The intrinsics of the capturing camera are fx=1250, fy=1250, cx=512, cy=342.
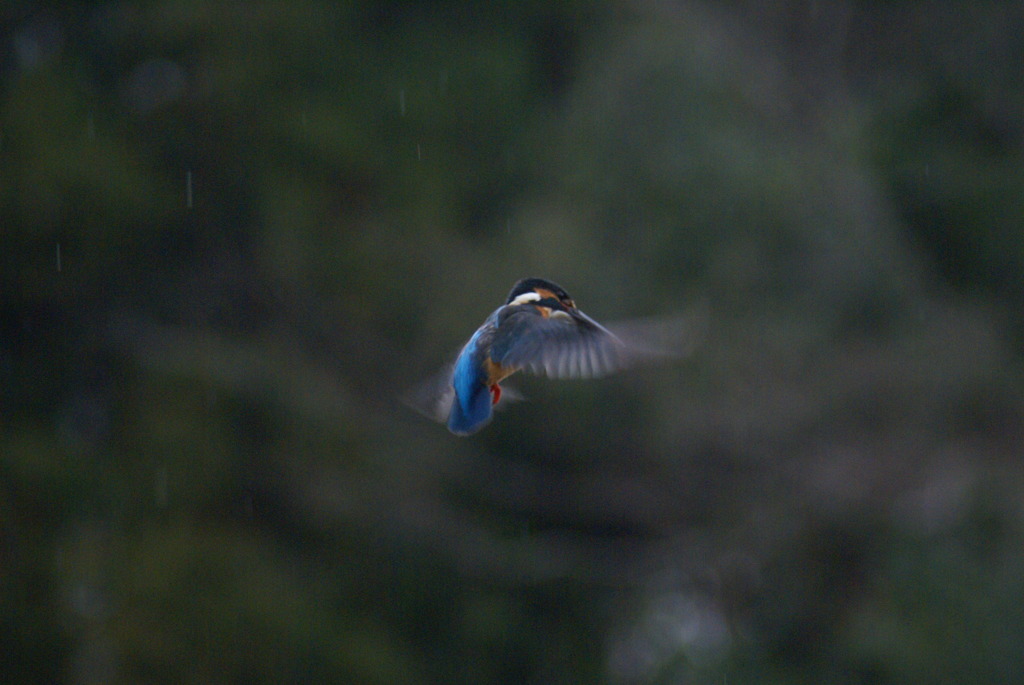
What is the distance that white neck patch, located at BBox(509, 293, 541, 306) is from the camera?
2055 millimetres

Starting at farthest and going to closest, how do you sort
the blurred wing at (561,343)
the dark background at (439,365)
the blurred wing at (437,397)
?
the dark background at (439,365) → the blurred wing at (437,397) → the blurred wing at (561,343)

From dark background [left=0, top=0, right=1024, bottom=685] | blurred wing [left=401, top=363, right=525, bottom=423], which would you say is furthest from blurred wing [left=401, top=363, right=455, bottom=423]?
dark background [left=0, top=0, right=1024, bottom=685]

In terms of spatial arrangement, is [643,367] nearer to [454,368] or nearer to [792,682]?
[792,682]

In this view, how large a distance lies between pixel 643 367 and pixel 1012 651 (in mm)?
1974

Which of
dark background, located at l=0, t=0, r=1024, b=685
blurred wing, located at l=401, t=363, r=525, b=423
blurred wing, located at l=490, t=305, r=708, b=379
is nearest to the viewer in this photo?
blurred wing, located at l=490, t=305, r=708, b=379

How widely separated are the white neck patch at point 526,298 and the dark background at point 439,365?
10.2 ft

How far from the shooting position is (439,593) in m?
6.23

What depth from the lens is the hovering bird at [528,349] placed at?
1987 millimetres

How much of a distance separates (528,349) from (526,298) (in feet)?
0.33

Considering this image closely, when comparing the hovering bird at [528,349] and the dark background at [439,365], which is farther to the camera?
the dark background at [439,365]

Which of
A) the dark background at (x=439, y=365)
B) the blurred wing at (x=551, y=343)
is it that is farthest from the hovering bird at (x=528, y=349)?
the dark background at (x=439, y=365)

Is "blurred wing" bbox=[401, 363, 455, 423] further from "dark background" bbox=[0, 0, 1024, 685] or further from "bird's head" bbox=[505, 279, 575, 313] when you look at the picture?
"dark background" bbox=[0, 0, 1024, 685]

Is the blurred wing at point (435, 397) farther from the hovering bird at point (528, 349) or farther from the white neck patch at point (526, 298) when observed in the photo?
the white neck patch at point (526, 298)

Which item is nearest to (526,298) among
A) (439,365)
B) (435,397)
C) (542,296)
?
(542,296)
